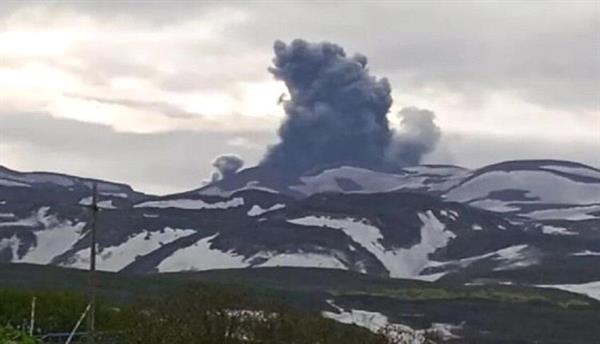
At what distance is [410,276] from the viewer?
128500 millimetres

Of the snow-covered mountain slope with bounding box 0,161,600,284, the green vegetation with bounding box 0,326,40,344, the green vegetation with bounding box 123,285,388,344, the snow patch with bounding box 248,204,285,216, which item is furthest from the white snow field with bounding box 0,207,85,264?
the green vegetation with bounding box 0,326,40,344

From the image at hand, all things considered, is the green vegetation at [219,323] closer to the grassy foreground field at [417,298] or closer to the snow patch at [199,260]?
the grassy foreground field at [417,298]

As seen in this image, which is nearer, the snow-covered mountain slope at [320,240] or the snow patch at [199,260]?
the snow patch at [199,260]

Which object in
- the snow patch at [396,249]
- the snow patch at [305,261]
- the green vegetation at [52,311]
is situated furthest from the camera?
the snow patch at [396,249]

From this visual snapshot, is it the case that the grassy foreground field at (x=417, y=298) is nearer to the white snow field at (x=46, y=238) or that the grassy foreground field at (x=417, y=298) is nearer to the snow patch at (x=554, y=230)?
the white snow field at (x=46, y=238)

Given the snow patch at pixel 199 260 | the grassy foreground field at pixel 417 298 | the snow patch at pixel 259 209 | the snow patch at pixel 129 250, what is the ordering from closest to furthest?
1. the grassy foreground field at pixel 417 298
2. the snow patch at pixel 199 260
3. the snow patch at pixel 129 250
4. the snow patch at pixel 259 209

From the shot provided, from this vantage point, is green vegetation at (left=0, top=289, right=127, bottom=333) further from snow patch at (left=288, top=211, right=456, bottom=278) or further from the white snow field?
the white snow field

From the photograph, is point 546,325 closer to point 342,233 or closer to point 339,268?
point 339,268

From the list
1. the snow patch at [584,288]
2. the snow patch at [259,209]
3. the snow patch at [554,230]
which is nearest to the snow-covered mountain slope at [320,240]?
the snow patch at [259,209]

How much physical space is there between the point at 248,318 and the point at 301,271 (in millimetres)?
92527

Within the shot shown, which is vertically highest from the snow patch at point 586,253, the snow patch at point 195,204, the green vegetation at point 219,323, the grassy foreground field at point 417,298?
the snow patch at point 195,204

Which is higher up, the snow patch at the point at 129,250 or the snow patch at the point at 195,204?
the snow patch at the point at 195,204

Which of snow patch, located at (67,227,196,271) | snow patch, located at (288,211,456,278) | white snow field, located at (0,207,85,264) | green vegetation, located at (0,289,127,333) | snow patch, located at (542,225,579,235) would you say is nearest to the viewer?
green vegetation, located at (0,289,127,333)

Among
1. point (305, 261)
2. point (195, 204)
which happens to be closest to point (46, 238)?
point (305, 261)
